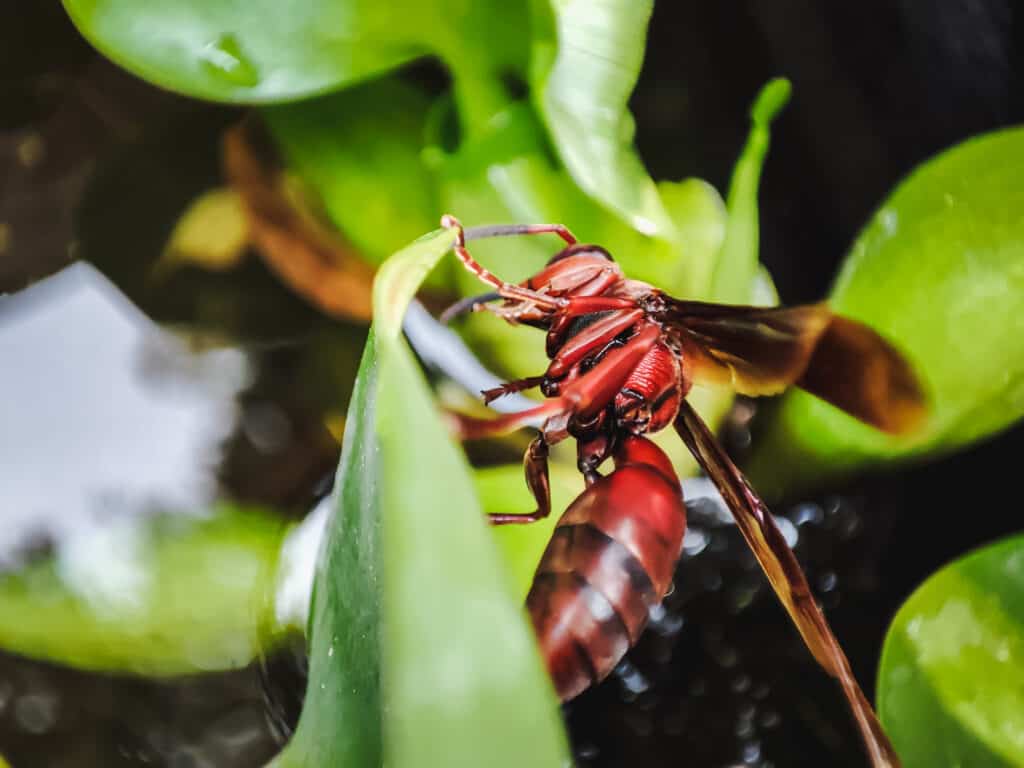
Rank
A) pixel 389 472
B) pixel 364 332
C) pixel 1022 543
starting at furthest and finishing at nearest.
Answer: pixel 364 332
pixel 1022 543
pixel 389 472

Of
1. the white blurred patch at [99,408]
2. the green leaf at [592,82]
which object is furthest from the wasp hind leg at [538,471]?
the white blurred patch at [99,408]

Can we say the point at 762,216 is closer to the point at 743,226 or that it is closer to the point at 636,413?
the point at 743,226

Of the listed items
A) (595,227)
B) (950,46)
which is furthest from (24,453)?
(950,46)

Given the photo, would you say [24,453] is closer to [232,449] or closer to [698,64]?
[232,449]

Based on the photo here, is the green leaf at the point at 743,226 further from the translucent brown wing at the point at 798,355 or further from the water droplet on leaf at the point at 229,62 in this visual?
the water droplet on leaf at the point at 229,62

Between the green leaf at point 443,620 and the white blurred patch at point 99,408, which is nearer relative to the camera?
the green leaf at point 443,620

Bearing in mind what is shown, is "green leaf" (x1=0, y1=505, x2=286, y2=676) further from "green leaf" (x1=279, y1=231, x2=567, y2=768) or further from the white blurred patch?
"green leaf" (x1=279, y1=231, x2=567, y2=768)

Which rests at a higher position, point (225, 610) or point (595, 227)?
point (595, 227)
